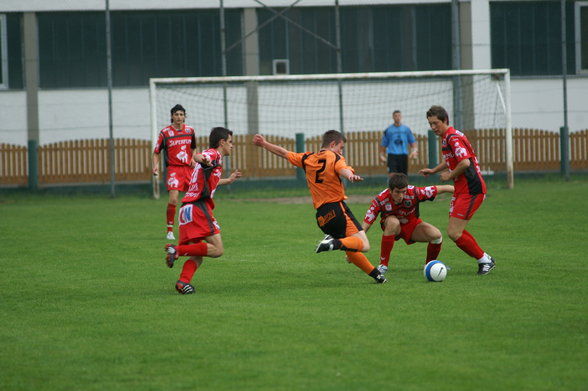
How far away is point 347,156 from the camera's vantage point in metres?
27.4

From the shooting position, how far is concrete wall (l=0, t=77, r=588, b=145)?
92.1 ft

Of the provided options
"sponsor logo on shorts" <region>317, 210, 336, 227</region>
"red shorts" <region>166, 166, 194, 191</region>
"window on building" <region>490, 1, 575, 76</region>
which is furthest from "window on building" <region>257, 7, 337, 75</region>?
"sponsor logo on shorts" <region>317, 210, 336, 227</region>

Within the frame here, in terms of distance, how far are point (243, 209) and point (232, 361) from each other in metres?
14.0

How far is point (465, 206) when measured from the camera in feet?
34.4

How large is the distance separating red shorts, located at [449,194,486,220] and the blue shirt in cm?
1151

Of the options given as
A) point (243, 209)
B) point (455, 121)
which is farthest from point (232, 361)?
point (455, 121)

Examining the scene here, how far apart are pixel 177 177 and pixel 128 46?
584 inches

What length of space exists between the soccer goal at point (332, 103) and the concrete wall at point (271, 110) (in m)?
0.03

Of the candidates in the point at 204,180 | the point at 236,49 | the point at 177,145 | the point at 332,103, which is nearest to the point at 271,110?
the point at 332,103

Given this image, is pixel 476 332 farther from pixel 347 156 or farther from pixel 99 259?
pixel 347 156

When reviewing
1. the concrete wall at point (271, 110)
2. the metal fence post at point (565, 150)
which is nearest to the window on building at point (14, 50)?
the concrete wall at point (271, 110)

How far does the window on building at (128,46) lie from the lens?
95.3ft

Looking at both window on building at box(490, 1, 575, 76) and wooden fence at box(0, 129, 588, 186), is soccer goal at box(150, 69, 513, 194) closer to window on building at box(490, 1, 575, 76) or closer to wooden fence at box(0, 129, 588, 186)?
wooden fence at box(0, 129, 588, 186)

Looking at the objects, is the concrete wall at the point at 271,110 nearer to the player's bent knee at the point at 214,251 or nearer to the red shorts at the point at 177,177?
the red shorts at the point at 177,177
